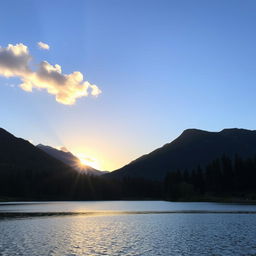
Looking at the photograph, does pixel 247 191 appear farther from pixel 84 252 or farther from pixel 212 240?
pixel 84 252

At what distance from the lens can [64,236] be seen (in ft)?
173

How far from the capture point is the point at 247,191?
620 feet

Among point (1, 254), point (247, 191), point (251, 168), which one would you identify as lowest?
point (1, 254)

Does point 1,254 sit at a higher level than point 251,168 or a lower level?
lower

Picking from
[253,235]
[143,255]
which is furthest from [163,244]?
[253,235]

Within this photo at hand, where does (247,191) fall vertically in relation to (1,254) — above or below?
above

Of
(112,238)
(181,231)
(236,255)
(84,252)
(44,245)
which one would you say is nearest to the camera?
(236,255)

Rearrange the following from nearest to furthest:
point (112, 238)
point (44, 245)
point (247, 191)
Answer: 1. point (44, 245)
2. point (112, 238)
3. point (247, 191)

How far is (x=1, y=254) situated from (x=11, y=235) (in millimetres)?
16880

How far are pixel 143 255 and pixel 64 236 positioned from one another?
19.8m

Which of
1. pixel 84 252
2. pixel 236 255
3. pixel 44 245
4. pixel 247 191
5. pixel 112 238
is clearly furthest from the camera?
pixel 247 191

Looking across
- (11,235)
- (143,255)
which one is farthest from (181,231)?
(11,235)

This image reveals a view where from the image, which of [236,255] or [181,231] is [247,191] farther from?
[236,255]

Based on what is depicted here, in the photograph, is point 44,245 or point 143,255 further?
point 44,245
